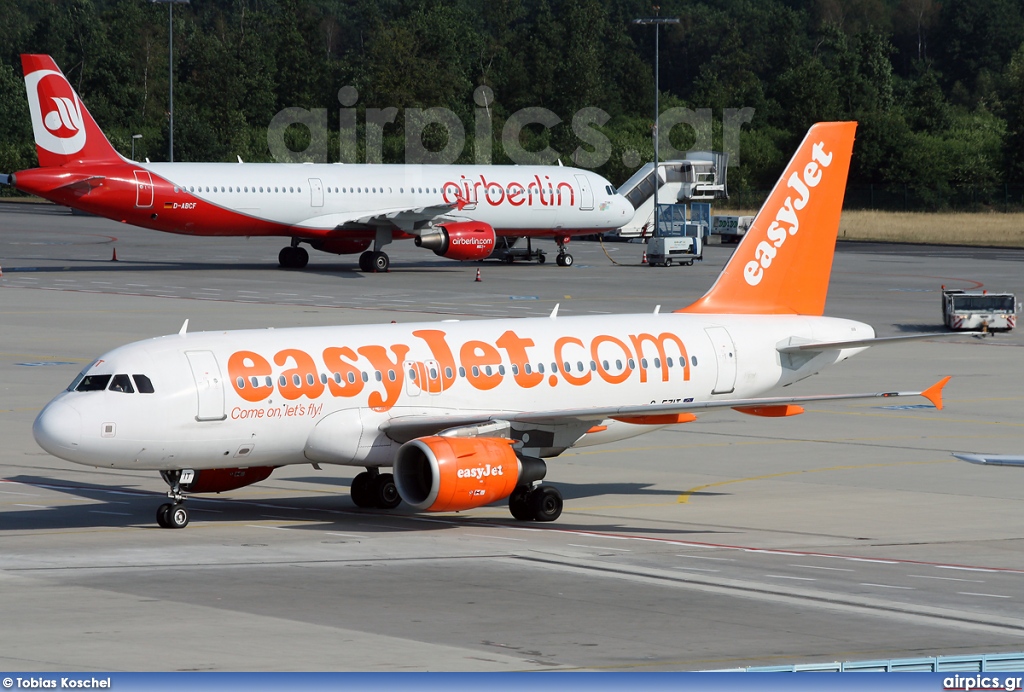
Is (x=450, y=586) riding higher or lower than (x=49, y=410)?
lower

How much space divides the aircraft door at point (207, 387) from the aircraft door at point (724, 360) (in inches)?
424

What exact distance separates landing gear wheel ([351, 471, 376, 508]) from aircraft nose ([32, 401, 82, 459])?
6093 millimetres

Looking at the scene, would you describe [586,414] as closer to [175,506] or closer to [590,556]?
[590,556]

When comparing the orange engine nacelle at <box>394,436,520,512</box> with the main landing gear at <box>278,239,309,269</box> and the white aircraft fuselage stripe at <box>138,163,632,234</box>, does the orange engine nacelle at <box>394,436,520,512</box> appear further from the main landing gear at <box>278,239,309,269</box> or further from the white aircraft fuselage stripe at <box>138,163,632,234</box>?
the main landing gear at <box>278,239,309,269</box>

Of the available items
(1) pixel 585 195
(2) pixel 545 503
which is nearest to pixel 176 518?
(2) pixel 545 503

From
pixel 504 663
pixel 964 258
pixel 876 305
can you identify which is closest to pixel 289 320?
pixel 876 305

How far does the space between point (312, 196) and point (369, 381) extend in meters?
54.8

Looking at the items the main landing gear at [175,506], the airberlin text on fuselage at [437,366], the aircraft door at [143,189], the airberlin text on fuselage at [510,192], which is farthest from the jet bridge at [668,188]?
the main landing gear at [175,506]

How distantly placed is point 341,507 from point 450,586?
8.43 meters

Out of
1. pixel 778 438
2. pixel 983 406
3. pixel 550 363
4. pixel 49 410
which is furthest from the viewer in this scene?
pixel 983 406

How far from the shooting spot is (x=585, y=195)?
3570 inches

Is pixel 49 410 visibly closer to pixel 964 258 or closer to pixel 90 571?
pixel 90 571

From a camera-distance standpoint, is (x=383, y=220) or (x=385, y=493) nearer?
(x=385, y=493)

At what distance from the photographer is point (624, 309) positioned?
6725 cm
